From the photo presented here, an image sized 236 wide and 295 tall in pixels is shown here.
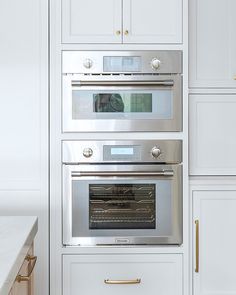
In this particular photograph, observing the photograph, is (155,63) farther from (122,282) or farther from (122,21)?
(122,282)

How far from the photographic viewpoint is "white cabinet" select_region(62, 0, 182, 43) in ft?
8.28

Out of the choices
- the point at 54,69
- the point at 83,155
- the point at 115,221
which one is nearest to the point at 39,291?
the point at 115,221

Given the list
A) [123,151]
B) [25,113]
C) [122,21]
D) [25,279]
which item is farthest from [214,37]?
[25,279]

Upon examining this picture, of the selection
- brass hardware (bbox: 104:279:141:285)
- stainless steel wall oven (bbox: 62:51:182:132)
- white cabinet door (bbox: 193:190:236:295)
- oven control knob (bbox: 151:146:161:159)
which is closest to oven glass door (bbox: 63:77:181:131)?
stainless steel wall oven (bbox: 62:51:182:132)

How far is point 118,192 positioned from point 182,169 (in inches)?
13.9

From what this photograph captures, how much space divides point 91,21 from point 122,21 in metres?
0.16

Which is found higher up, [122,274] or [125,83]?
[125,83]

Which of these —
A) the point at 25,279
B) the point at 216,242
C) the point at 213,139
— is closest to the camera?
the point at 25,279

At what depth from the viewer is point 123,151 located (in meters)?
2.55

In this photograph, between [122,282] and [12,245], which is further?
[122,282]

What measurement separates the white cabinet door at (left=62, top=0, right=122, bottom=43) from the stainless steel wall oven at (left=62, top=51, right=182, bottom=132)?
0.08m

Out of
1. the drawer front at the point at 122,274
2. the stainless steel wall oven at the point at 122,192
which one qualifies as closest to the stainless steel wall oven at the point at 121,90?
the stainless steel wall oven at the point at 122,192

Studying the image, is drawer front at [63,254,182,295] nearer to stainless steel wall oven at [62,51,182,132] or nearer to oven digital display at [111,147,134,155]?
oven digital display at [111,147,134,155]

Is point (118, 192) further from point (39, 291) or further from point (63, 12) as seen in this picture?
point (63, 12)
